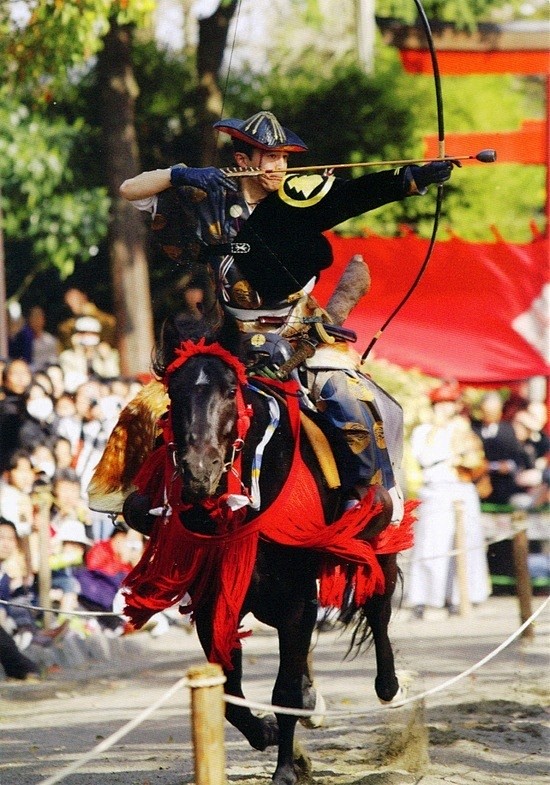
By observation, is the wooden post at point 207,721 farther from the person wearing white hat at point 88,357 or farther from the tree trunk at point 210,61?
the tree trunk at point 210,61

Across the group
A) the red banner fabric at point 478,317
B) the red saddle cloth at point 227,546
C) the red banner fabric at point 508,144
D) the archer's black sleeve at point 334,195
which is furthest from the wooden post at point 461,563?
the archer's black sleeve at point 334,195

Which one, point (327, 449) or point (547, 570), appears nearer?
point (327, 449)

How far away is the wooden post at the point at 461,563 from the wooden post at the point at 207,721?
7312mm

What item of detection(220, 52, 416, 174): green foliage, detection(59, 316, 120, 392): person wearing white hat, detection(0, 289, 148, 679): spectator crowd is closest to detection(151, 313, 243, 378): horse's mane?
detection(0, 289, 148, 679): spectator crowd

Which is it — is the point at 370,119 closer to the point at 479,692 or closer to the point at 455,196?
the point at 455,196

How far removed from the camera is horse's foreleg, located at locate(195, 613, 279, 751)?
19.5 feet

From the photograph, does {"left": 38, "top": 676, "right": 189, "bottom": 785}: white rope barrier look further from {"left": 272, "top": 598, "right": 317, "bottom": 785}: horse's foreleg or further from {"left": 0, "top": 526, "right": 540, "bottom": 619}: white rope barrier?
{"left": 0, "top": 526, "right": 540, "bottom": 619}: white rope barrier

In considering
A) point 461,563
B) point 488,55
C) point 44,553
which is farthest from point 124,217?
point 44,553

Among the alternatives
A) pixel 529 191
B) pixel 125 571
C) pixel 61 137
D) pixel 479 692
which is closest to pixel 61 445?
pixel 125 571

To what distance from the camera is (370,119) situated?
49.9 ft

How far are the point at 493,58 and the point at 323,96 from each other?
199 centimetres

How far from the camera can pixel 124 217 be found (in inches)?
530

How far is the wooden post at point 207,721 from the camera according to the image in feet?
15.7

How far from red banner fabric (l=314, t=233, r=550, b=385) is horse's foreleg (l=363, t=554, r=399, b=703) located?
18.5ft
